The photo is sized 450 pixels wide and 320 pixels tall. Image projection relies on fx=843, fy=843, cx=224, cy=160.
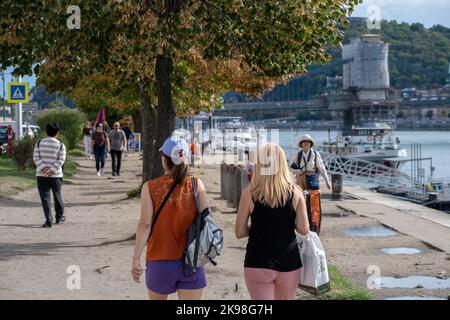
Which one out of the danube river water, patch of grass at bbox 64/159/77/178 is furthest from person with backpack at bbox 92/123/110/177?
the danube river water

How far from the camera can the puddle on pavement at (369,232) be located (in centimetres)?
1491

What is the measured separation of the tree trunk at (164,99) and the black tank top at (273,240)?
23.1 feet

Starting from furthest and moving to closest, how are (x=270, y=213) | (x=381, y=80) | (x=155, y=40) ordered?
(x=381, y=80) → (x=155, y=40) → (x=270, y=213)

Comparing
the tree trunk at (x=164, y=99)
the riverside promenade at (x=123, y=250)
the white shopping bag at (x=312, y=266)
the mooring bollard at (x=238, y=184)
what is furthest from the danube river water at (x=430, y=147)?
the white shopping bag at (x=312, y=266)

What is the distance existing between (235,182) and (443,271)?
24.5 ft

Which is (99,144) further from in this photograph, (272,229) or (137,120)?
(137,120)

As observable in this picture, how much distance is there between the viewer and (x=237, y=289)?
8.98m

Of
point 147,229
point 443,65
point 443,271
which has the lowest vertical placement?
point 443,271

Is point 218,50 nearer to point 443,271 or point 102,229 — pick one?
point 102,229

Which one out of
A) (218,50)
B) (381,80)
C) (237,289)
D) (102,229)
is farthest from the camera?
(381,80)

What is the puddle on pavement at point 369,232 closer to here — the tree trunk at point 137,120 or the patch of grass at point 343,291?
the patch of grass at point 343,291
